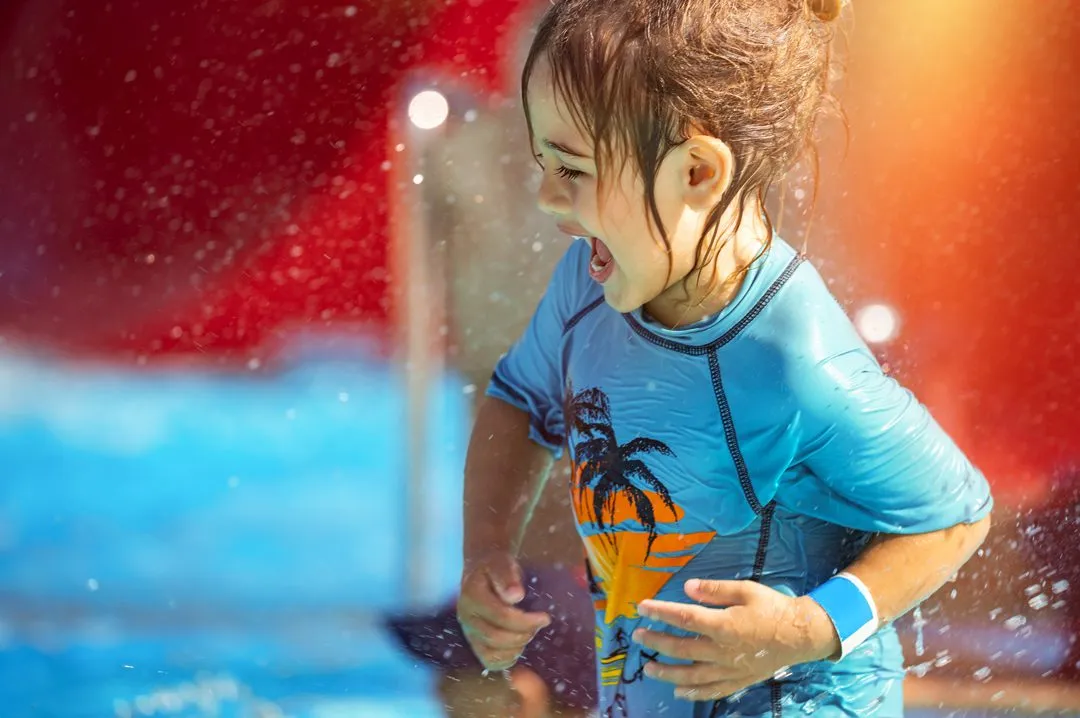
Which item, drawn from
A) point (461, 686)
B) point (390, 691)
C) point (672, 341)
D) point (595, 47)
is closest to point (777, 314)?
point (672, 341)

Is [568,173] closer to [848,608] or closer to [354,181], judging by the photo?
[848,608]

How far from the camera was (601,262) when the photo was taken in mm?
735

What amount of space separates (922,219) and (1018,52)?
163 mm

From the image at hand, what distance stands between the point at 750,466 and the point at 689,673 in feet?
0.43

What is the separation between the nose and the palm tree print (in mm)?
136

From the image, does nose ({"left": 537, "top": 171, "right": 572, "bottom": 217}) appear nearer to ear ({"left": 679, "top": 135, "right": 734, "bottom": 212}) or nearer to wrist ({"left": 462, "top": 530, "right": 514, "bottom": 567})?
ear ({"left": 679, "top": 135, "right": 734, "bottom": 212})

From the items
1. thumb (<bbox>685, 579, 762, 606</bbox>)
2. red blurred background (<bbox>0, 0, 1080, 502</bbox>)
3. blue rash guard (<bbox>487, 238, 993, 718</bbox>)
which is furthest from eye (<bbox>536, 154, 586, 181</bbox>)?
red blurred background (<bbox>0, 0, 1080, 502</bbox>)

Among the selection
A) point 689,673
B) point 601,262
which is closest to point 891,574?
point 689,673

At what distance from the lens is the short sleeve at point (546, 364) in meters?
0.85

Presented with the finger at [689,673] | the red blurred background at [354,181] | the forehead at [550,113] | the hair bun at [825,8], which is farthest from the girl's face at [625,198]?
the red blurred background at [354,181]

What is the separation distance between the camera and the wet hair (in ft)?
2.20

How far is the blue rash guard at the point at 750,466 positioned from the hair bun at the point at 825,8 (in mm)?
141

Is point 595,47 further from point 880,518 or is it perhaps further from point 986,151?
point 986,151

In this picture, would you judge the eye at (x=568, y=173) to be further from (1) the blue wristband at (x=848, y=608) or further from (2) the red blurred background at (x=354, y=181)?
(2) the red blurred background at (x=354, y=181)
